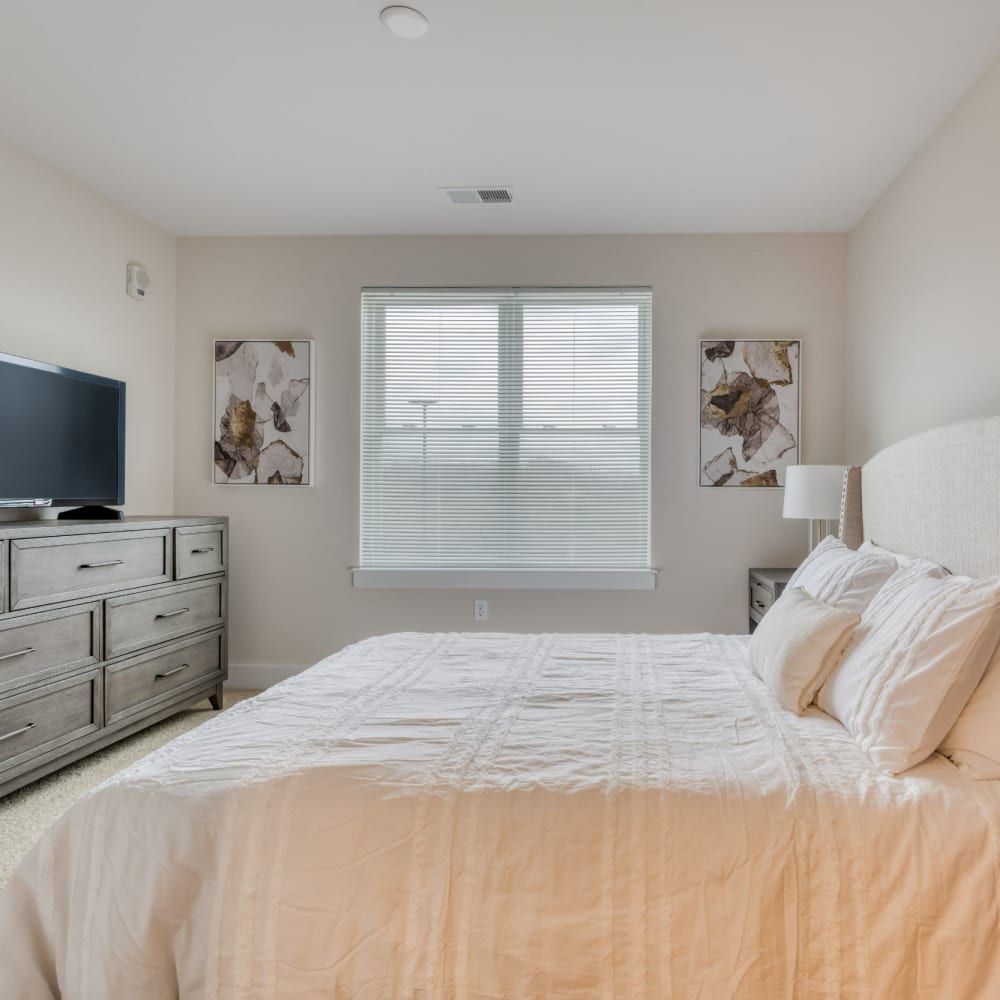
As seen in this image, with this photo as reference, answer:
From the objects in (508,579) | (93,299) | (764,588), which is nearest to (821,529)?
(764,588)

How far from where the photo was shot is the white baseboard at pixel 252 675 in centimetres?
464

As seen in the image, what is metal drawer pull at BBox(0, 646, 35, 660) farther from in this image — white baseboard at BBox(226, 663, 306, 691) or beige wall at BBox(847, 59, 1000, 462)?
beige wall at BBox(847, 59, 1000, 462)

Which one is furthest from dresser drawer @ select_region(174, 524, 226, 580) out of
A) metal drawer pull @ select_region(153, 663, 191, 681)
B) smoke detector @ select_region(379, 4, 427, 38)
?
smoke detector @ select_region(379, 4, 427, 38)

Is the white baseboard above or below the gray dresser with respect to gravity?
below

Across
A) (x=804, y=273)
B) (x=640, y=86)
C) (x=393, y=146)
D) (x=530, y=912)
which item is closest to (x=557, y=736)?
(x=530, y=912)

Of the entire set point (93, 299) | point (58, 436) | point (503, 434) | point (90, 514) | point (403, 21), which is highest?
point (403, 21)

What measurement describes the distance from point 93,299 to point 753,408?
3.39 meters

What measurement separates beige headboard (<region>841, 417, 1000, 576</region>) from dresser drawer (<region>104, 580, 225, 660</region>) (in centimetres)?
307

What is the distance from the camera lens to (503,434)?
15.1ft

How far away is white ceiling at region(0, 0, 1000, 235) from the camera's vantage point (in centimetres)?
250

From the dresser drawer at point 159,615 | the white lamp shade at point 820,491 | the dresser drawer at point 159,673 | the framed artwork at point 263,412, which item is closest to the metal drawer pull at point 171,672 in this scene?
the dresser drawer at point 159,673

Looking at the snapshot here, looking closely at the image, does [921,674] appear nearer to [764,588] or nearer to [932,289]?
[932,289]

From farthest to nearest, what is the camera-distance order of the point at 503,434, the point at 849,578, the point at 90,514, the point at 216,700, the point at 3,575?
the point at 503,434, the point at 216,700, the point at 90,514, the point at 3,575, the point at 849,578

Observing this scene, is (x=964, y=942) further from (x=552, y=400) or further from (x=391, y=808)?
(x=552, y=400)
